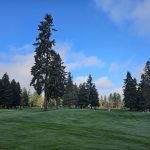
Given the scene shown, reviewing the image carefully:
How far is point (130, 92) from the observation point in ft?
345

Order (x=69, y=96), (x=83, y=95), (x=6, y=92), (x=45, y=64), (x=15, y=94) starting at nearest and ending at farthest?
(x=45, y=64)
(x=6, y=92)
(x=15, y=94)
(x=83, y=95)
(x=69, y=96)

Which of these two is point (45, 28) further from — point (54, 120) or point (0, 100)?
point (0, 100)

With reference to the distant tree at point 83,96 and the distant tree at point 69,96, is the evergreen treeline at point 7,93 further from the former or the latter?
the distant tree at point 83,96

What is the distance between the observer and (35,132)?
82.4 feet

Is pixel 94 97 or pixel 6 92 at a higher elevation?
pixel 94 97

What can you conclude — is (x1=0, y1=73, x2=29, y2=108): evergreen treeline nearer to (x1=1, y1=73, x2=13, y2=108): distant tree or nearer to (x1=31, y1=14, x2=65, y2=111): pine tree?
(x1=1, y1=73, x2=13, y2=108): distant tree

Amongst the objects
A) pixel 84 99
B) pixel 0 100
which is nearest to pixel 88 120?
pixel 0 100

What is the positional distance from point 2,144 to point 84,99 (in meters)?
98.0

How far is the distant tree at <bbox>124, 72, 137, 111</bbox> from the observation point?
105 meters

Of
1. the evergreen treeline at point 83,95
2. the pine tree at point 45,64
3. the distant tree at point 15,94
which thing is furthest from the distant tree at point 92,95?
the pine tree at point 45,64

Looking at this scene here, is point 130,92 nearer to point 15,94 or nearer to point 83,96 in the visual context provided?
point 83,96

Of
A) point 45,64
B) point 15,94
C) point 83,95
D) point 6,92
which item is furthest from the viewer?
point 83,95

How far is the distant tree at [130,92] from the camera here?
345ft

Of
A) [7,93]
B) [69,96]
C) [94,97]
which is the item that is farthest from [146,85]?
[7,93]
